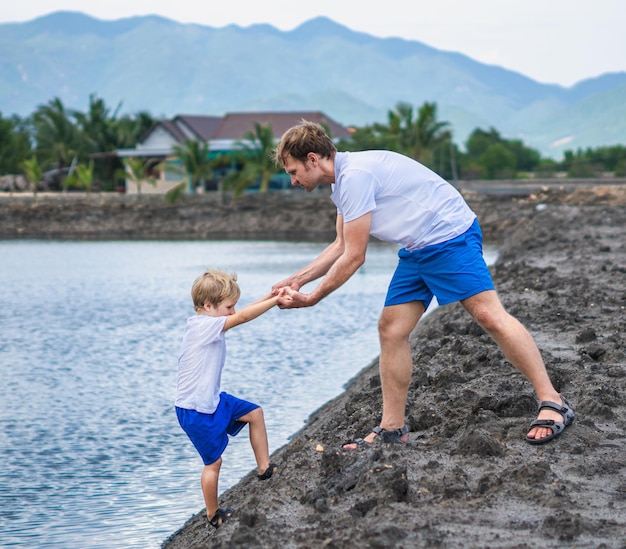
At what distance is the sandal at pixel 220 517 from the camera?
14.7 feet

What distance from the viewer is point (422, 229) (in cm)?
457

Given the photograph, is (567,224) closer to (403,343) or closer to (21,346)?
(21,346)

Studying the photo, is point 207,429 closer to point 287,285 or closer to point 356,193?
point 287,285

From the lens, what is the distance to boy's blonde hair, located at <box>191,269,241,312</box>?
439 cm

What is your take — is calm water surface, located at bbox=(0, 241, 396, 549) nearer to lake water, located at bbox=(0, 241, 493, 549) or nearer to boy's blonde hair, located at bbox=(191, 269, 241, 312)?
lake water, located at bbox=(0, 241, 493, 549)

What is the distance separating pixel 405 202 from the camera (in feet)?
14.9

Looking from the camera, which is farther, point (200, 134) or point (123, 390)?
point (200, 134)

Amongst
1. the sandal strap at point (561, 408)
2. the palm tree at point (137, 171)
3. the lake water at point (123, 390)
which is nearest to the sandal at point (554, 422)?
the sandal strap at point (561, 408)

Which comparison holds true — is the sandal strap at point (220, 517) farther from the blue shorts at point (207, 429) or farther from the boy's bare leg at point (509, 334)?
the boy's bare leg at point (509, 334)

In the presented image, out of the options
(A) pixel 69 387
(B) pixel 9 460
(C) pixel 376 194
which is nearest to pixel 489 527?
(C) pixel 376 194

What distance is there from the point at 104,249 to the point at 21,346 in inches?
909

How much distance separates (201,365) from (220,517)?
2.39 feet

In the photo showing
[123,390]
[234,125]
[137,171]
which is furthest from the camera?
[234,125]

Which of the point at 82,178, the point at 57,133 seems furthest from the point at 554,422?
the point at 57,133
